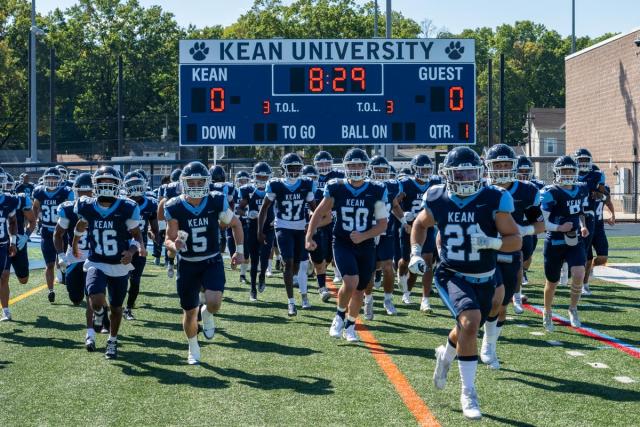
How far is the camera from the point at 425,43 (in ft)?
67.0

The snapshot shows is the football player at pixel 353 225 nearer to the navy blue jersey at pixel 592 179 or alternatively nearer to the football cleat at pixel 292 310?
the football cleat at pixel 292 310

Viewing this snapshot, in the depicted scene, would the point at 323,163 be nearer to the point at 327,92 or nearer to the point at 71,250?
the point at 71,250

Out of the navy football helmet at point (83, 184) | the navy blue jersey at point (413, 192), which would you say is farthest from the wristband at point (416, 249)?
the navy blue jersey at point (413, 192)

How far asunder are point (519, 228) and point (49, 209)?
7170 mm

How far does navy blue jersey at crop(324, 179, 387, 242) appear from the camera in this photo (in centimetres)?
904

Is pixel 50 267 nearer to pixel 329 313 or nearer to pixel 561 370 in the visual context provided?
pixel 329 313

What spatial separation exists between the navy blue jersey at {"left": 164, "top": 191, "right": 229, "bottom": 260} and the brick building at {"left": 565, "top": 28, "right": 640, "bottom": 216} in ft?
88.8

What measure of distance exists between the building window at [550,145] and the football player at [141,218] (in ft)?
212

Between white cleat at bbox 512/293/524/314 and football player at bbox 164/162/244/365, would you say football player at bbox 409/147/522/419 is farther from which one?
white cleat at bbox 512/293/524/314

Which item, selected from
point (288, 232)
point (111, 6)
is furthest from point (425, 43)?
point (111, 6)

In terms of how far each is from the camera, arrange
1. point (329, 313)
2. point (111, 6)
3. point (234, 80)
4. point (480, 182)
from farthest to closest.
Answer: point (111, 6)
point (234, 80)
point (329, 313)
point (480, 182)

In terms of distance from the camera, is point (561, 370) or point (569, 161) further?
point (569, 161)

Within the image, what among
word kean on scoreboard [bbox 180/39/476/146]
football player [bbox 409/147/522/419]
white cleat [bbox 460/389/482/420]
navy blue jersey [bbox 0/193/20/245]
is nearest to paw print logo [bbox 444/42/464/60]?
word kean on scoreboard [bbox 180/39/476/146]

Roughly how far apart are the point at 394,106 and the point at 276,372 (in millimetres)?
13304
